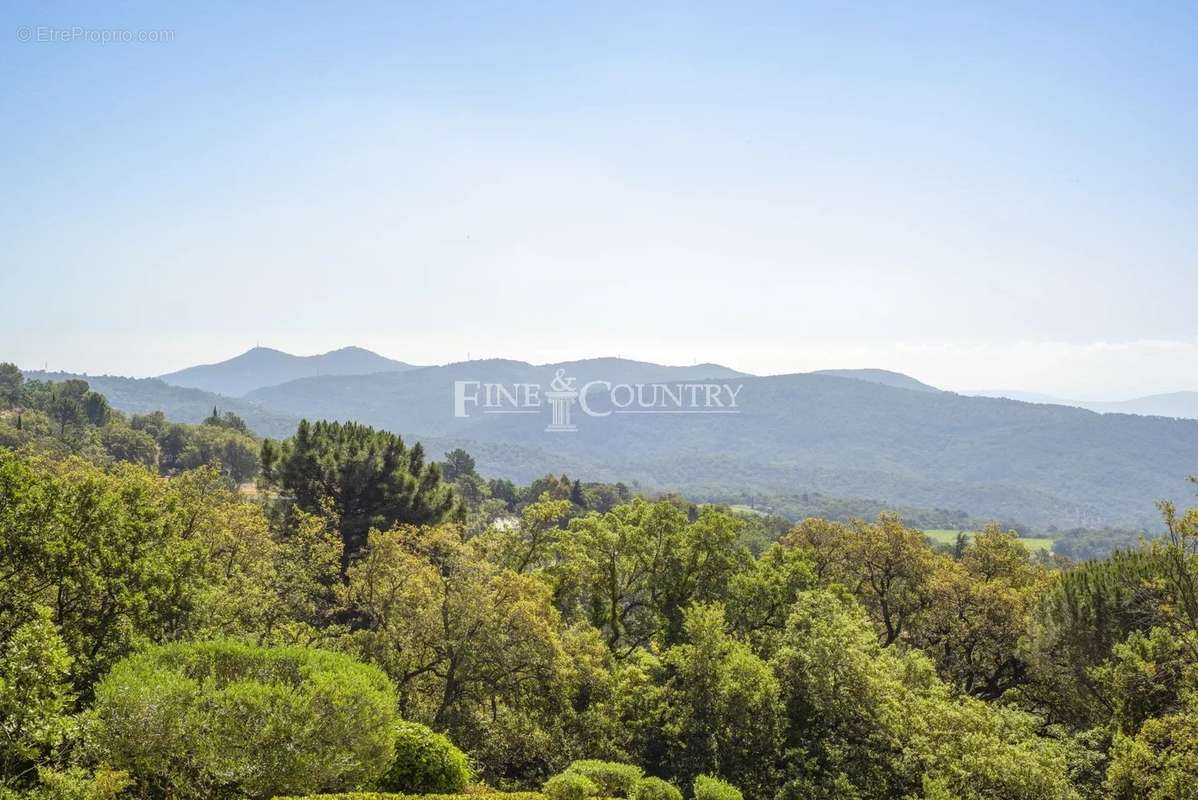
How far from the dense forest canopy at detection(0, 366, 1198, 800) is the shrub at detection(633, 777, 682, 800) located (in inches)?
2.5

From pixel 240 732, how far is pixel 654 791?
338 inches

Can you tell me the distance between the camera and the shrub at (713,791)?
15.7 meters

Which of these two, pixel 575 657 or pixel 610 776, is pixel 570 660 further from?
pixel 610 776

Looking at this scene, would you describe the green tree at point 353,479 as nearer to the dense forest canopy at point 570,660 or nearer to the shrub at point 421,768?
the dense forest canopy at point 570,660

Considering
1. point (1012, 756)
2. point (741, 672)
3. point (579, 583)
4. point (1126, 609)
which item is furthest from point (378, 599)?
point (1126, 609)

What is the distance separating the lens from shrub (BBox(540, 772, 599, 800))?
595 inches

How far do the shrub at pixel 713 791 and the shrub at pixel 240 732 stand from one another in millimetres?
6697

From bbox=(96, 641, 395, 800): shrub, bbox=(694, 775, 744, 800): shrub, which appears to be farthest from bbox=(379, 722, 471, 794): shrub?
bbox=(694, 775, 744, 800): shrub

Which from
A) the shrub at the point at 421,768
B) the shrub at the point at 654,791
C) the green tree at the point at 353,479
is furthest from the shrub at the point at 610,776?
the green tree at the point at 353,479

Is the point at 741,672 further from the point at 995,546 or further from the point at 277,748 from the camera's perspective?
the point at 995,546

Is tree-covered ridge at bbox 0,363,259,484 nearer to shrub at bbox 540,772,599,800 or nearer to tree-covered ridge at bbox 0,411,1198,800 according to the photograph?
tree-covered ridge at bbox 0,411,1198,800

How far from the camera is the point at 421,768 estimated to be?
1593 centimetres

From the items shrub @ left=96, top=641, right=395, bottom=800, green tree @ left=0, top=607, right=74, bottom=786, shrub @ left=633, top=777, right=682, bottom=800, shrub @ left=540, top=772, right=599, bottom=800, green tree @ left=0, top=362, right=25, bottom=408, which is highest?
green tree @ left=0, top=362, right=25, bottom=408

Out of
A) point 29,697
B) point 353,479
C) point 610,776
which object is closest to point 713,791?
point 610,776
